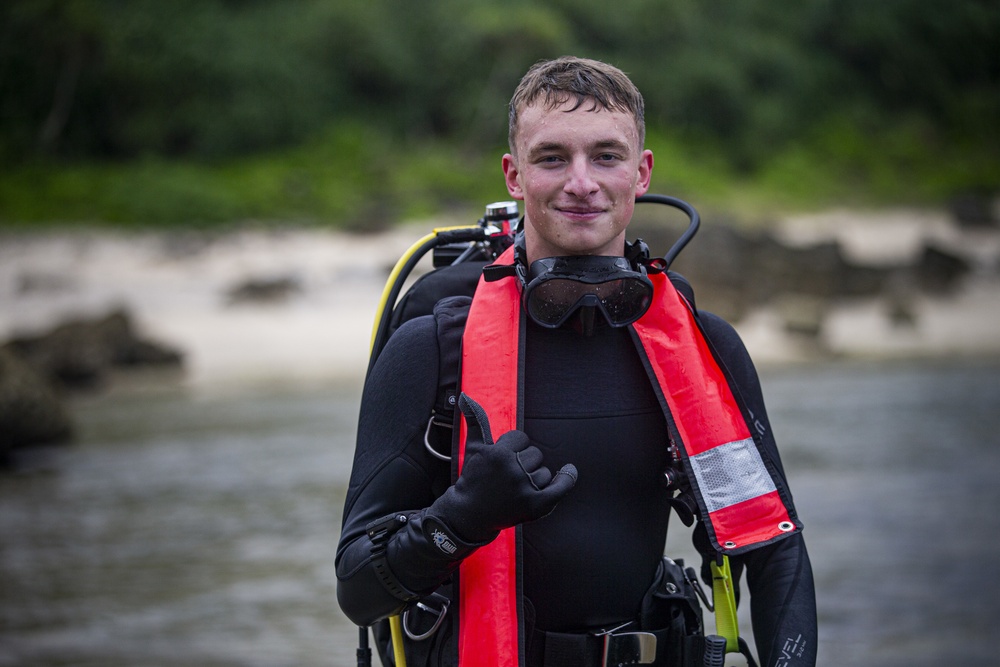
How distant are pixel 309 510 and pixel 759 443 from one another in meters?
6.71

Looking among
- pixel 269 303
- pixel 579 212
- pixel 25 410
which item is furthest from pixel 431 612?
pixel 269 303

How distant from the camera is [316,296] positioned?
54.0ft

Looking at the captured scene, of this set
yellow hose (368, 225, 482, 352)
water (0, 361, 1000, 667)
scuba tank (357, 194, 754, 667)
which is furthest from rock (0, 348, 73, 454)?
yellow hose (368, 225, 482, 352)

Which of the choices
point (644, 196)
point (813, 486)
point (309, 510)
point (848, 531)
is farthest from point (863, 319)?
point (644, 196)

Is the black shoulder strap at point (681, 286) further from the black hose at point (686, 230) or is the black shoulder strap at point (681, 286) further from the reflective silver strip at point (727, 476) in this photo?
the reflective silver strip at point (727, 476)

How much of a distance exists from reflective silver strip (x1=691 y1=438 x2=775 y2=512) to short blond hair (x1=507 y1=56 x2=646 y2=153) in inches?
21.9

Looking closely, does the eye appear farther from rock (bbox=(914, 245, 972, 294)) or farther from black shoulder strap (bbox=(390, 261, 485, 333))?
rock (bbox=(914, 245, 972, 294))

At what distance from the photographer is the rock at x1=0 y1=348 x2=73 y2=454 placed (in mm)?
10180

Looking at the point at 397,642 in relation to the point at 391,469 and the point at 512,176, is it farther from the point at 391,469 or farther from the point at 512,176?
the point at 512,176

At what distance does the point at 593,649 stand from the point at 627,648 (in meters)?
0.06

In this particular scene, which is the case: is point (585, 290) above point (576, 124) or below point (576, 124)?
below

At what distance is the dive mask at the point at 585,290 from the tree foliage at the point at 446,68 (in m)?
23.4

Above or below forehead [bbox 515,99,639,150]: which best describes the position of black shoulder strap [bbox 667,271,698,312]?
below

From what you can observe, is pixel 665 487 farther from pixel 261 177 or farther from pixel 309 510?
pixel 261 177
